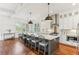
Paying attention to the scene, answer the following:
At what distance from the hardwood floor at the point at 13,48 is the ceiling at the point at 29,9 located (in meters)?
0.54

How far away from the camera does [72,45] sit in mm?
2432

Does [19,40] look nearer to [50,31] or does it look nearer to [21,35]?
[21,35]

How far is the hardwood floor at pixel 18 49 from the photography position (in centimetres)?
246

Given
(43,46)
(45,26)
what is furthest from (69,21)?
(43,46)

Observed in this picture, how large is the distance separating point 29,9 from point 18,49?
33.4 inches

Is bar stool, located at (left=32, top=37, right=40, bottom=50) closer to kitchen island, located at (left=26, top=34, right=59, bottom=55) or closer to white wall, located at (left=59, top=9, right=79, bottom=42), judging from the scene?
kitchen island, located at (left=26, top=34, right=59, bottom=55)

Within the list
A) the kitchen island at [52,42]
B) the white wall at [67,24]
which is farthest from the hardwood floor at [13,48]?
the white wall at [67,24]

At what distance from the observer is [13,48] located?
8.23 feet

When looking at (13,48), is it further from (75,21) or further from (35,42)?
(75,21)

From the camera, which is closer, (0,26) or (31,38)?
(0,26)

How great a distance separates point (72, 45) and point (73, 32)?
0.85 feet

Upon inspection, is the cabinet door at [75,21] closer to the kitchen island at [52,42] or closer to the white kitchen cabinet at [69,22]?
the white kitchen cabinet at [69,22]

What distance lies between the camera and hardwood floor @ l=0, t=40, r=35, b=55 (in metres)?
2.47
